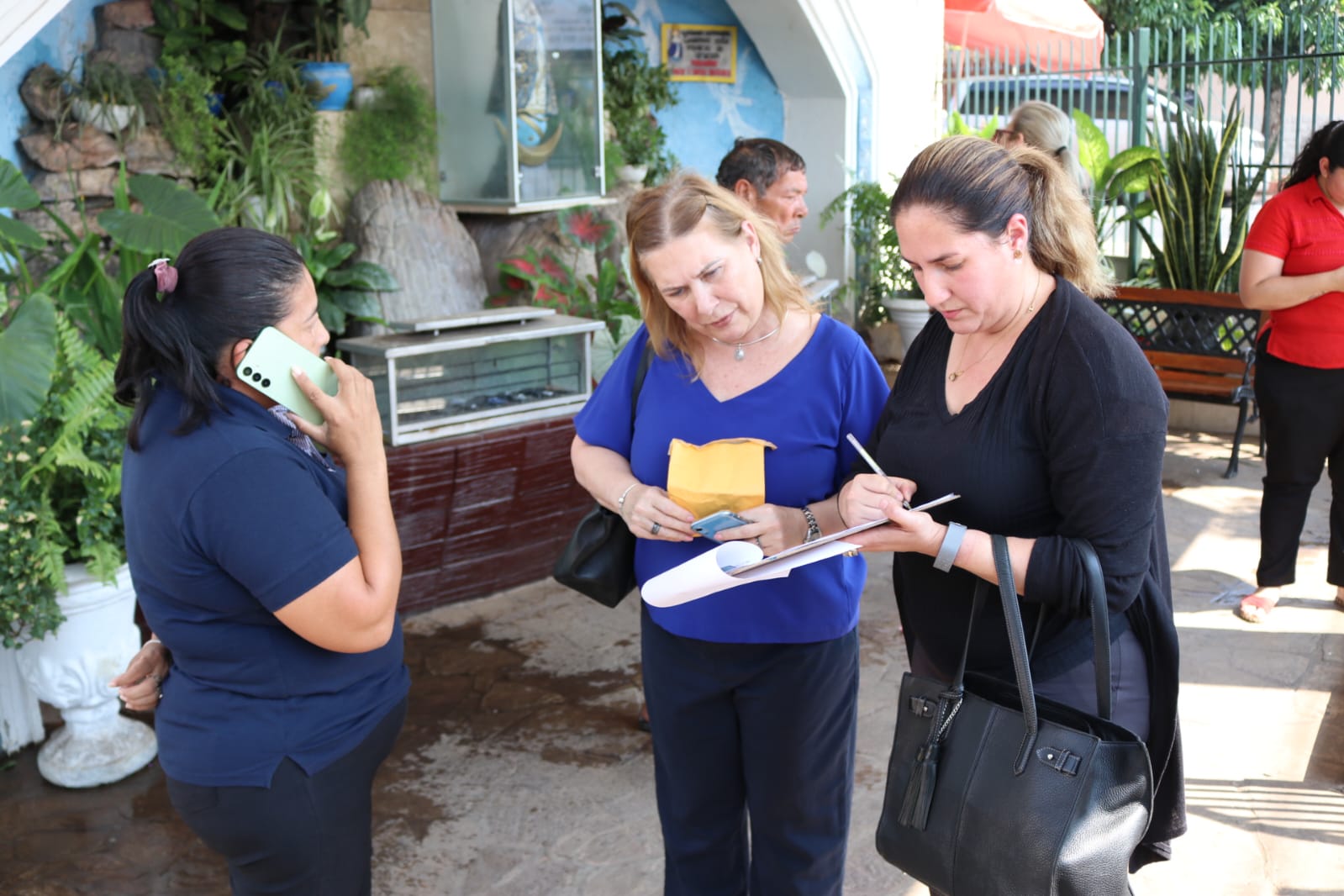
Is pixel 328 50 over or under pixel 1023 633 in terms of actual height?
over

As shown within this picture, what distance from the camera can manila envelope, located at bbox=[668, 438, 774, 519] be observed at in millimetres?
2090

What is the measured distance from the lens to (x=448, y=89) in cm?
619

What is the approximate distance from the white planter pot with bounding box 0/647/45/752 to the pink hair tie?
2.27m

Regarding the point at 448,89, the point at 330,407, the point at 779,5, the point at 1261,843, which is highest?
the point at 779,5

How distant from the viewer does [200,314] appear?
1.71 meters

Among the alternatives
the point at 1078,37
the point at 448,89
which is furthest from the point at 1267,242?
the point at 1078,37

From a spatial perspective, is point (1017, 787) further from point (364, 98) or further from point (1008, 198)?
point (364, 98)

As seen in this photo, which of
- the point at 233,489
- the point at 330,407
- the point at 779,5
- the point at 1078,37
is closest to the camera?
the point at 233,489

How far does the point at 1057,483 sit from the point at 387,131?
505 cm

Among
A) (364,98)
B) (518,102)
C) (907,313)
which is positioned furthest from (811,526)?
(907,313)

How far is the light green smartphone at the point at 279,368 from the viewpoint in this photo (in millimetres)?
1701

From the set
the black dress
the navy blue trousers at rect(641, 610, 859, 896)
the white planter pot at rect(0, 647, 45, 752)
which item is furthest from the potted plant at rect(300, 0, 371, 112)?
the black dress

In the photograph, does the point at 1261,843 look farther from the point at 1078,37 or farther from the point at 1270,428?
the point at 1078,37

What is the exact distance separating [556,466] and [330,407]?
124 inches
